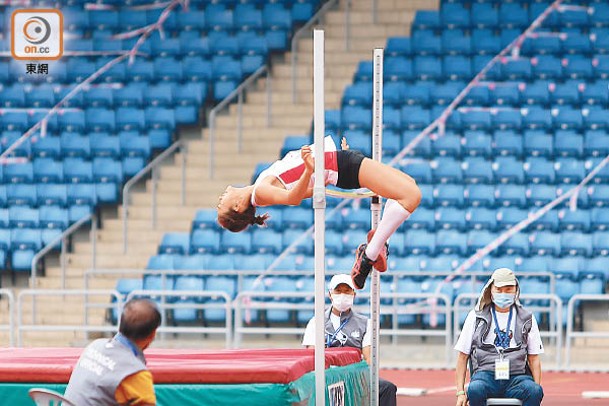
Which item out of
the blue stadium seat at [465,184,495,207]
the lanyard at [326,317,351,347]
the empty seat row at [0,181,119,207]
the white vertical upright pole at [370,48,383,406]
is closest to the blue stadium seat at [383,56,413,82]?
the blue stadium seat at [465,184,495,207]

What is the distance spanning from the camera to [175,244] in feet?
65.5

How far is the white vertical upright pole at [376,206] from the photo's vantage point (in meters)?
8.66

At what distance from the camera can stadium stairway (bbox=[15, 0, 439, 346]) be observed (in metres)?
20.3

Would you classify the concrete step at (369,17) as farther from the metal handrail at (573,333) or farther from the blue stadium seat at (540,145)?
the metal handrail at (573,333)

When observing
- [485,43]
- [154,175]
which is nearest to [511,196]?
[485,43]

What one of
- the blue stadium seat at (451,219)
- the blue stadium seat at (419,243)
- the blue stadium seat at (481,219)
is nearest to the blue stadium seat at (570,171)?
the blue stadium seat at (481,219)

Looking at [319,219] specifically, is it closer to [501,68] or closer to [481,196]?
[481,196]

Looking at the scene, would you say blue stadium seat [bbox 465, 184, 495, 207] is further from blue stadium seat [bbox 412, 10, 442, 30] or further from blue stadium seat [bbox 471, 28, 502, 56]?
blue stadium seat [bbox 412, 10, 442, 30]

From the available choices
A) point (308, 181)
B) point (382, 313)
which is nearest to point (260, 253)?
point (382, 313)

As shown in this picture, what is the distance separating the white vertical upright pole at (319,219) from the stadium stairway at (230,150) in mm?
12302

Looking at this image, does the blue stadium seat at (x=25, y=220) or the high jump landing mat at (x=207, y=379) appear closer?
the high jump landing mat at (x=207, y=379)

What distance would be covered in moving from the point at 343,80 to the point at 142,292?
22.2 feet

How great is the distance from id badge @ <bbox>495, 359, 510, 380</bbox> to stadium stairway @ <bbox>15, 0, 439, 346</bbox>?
10653mm

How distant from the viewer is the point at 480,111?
20516 millimetres
